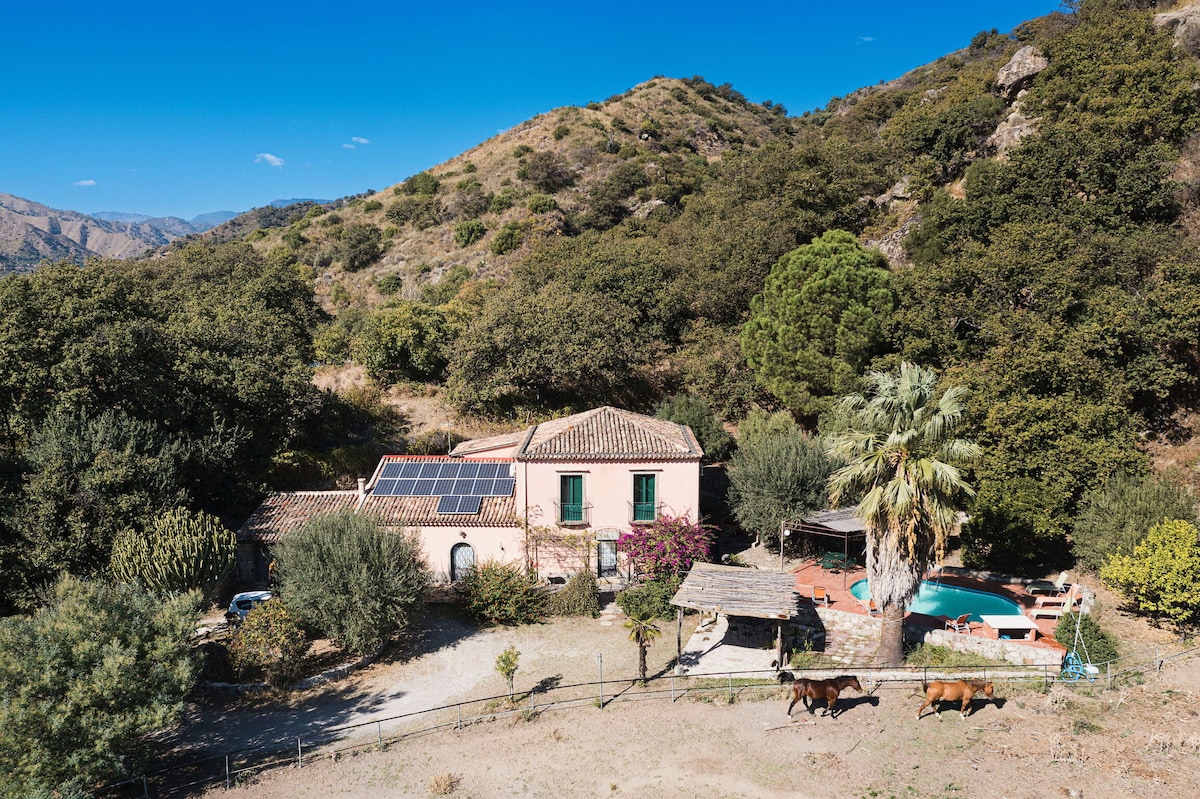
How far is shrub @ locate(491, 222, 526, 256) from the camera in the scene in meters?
65.6

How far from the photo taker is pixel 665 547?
22.9 meters

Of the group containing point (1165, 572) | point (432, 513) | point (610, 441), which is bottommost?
point (1165, 572)

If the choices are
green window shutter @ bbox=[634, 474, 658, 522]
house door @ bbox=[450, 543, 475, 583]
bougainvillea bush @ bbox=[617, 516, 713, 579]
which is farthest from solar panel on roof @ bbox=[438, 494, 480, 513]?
green window shutter @ bbox=[634, 474, 658, 522]

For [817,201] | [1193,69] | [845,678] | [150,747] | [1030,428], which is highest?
[1193,69]

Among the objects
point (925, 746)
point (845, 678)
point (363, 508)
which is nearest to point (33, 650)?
point (363, 508)

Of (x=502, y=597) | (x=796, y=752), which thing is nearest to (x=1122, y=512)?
(x=796, y=752)

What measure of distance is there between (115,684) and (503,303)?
30.5 metres

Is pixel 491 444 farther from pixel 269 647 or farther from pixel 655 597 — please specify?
pixel 269 647

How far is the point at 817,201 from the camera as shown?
4438 centimetres

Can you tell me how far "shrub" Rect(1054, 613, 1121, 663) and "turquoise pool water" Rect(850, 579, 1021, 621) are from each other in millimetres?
2743

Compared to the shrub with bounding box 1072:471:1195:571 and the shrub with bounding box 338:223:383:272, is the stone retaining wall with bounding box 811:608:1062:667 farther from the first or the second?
the shrub with bounding box 338:223:383:272

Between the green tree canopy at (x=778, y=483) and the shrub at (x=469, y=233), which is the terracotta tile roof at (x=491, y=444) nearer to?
the green tree canopy at (x=778, y=483)

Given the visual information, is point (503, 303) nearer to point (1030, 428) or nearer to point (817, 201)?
point (817, 201)

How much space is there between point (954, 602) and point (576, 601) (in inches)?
496
